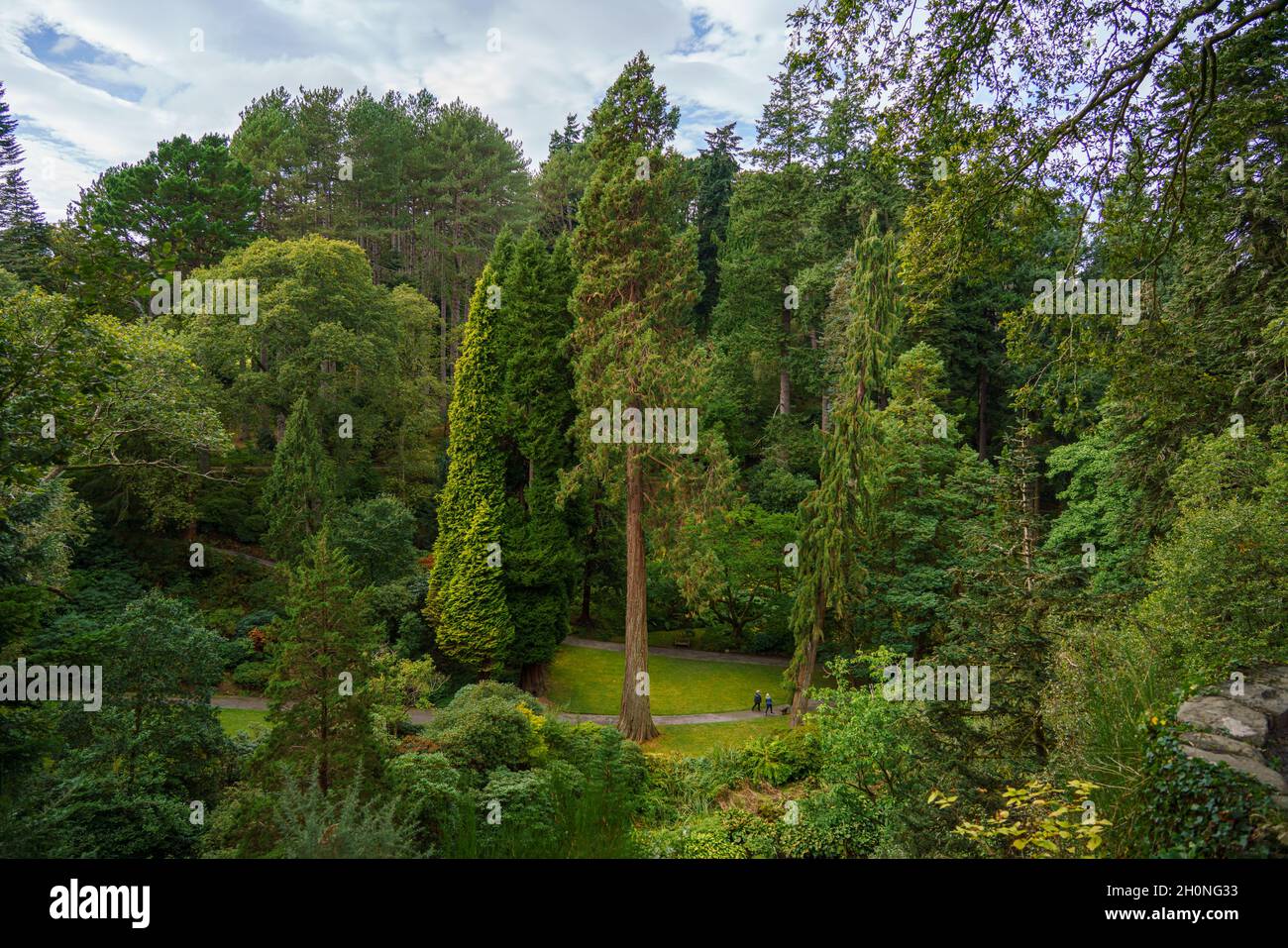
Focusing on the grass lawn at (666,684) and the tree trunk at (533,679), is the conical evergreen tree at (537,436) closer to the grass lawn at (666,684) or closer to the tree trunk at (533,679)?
the tree trunk at (533,679)

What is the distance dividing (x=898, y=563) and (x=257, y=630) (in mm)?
21663

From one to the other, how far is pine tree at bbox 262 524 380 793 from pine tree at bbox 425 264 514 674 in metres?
14.5

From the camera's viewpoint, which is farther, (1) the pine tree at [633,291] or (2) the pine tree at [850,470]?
(2) the pine tree at [850,470]

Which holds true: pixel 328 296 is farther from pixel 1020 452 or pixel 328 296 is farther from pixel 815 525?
pixel 1020 452

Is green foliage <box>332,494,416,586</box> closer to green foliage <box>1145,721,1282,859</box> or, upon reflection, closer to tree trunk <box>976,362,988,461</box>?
green foliage <box>1145,721,1282,859</box>

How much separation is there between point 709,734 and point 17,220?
41124 mm

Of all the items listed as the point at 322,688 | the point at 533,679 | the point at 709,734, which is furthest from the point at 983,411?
the point at 322,688

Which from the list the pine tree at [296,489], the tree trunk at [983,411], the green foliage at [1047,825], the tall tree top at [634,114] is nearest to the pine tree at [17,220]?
the pine tree at [296,489]

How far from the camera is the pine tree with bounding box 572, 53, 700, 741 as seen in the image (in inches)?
745

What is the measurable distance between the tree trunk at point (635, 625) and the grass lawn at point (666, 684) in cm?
281

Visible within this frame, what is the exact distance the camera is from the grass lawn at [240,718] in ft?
57.4

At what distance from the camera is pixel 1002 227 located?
8.38 meters

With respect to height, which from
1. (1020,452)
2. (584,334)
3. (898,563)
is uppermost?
(584,334)
